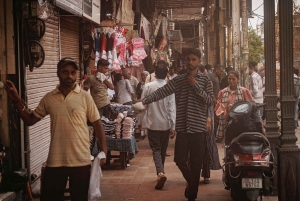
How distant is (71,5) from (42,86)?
155 cm

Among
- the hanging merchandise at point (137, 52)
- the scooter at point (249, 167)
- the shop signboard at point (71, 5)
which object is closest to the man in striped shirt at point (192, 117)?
Answer: the scooter at point (249, 167)

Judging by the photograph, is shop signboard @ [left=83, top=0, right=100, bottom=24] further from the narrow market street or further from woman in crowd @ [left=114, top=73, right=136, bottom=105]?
the narrow market street

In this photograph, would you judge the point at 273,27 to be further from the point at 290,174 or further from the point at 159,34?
the point at 159,34

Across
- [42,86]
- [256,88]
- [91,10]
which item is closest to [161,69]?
[42,86]

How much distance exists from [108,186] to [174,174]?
1.46 m

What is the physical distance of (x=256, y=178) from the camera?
640 centimetres

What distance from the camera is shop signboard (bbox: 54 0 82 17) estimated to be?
8.38m

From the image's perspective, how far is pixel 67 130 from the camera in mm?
4855

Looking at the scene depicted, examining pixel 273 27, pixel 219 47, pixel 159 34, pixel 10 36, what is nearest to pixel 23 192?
pixel 10 36

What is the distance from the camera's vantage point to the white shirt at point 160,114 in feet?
27.9

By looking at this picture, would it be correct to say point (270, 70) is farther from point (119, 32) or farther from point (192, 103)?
point (119, 32)

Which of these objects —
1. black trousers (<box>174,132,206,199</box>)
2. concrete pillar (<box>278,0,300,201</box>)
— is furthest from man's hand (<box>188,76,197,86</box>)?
concrete pillar (<box>278,0,300,201</box>)

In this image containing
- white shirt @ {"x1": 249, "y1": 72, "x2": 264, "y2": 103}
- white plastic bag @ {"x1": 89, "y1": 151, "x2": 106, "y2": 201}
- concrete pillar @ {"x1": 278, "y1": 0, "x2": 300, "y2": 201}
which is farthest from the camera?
white shirt @ {"x1": 249, "y1": 72, "x2": 264, "y2": 103}

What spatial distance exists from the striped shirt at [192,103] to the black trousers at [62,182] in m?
2.39
